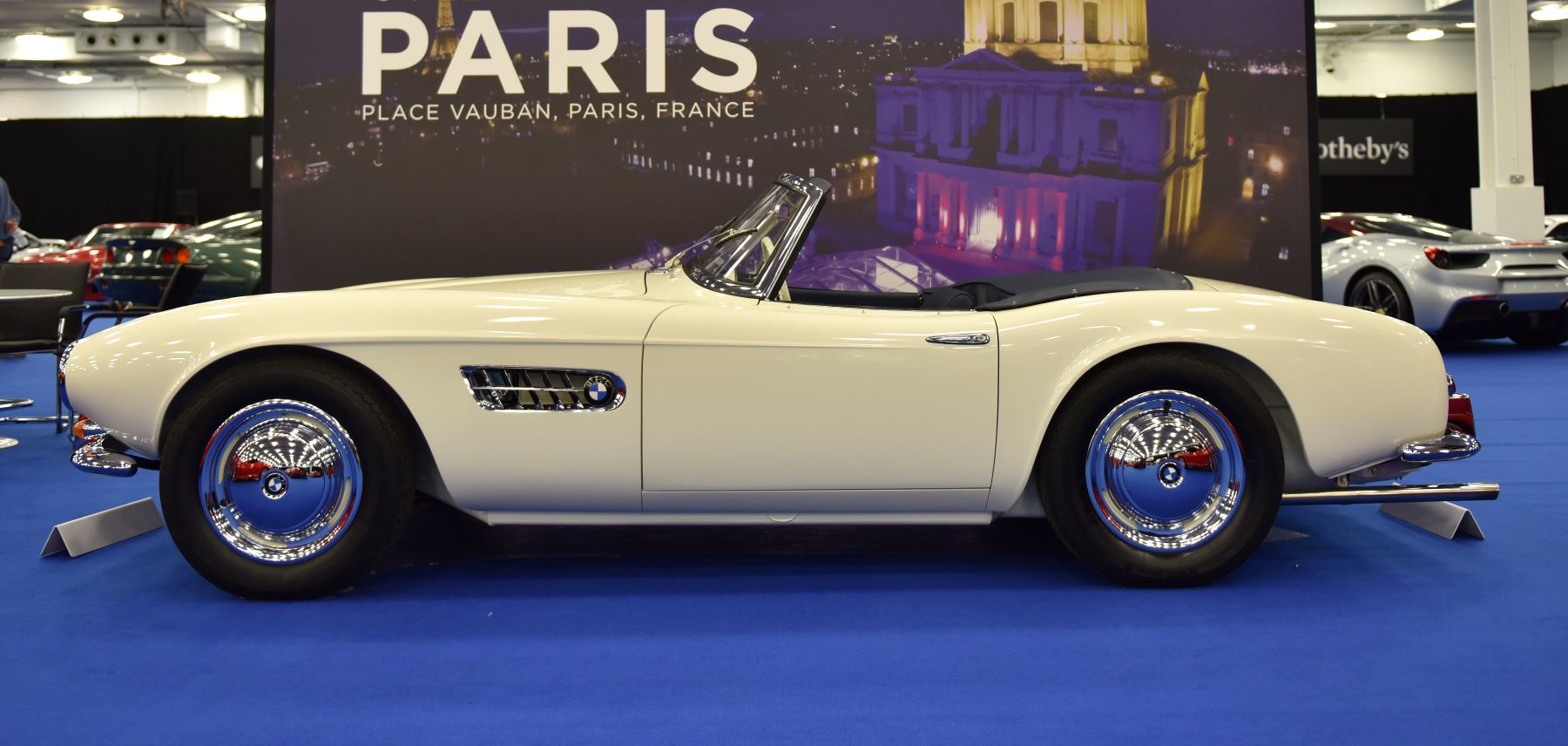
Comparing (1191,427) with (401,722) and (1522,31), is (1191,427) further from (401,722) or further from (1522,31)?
(1522,31)

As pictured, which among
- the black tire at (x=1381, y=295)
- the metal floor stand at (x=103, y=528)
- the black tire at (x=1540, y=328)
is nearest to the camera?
the metal floor stand at (x=103, y=528)

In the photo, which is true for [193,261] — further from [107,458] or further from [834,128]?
[107,458]

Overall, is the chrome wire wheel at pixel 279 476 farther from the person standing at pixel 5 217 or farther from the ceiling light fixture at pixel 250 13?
the ceiling light fixture at pixel 250 13

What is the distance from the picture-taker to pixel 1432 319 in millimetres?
9352

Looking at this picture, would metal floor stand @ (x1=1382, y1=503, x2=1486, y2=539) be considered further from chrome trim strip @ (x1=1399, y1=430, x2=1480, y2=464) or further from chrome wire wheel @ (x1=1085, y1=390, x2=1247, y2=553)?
chrome wire wheel @ (x1=1085, y1=390, x2=1247, y2=553)

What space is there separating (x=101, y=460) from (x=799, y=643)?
193 centimetres

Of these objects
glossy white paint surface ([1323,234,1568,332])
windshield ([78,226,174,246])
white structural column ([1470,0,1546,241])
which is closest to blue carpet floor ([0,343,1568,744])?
glossy white paint surface ([1323,234,1568,332])

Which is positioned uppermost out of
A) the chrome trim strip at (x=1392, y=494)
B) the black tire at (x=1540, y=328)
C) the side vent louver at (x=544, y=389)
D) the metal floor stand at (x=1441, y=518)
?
the black tire at (x=1540, y=328)

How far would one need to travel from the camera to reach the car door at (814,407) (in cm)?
310

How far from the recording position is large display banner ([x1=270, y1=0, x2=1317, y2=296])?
16.8ft

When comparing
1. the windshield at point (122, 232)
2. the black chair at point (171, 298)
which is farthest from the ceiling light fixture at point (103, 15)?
the black chair at point (171, 298)

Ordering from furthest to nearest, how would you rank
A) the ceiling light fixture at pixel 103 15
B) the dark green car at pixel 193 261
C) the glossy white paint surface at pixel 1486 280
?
the ceiling light fixture at pixel 103 15
the dark green car at pixel 193 261
the glossy white paint surface at pixel 1486 280

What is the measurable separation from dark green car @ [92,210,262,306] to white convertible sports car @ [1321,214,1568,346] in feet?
28.6

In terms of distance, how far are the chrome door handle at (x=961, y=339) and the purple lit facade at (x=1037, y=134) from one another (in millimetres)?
2066
